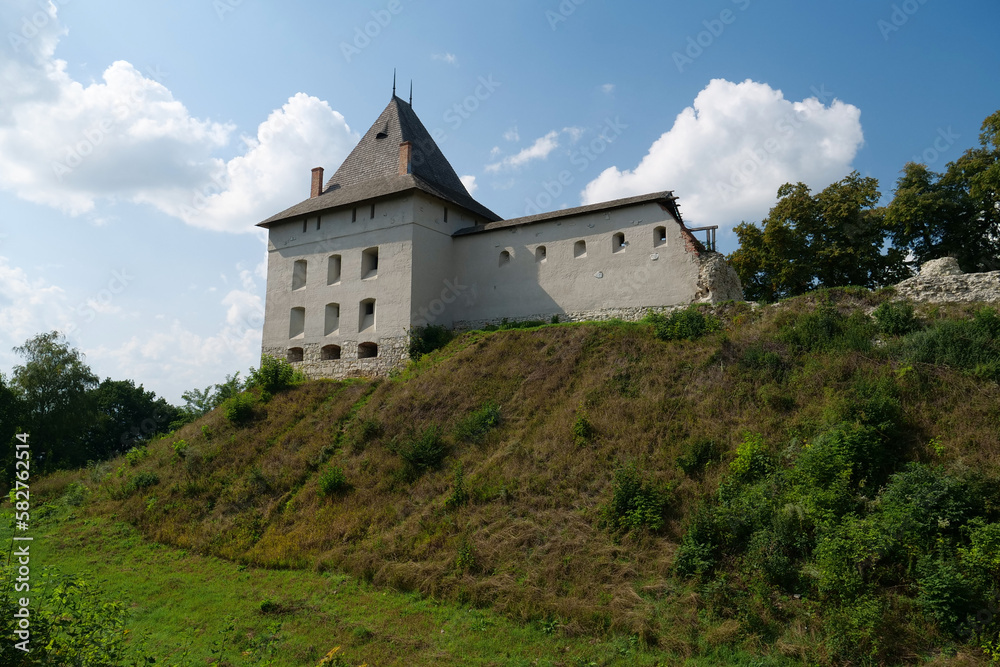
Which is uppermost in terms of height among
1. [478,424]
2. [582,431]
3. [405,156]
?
[405,156]

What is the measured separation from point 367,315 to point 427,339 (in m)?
2.76

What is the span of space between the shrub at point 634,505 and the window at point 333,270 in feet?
50.1

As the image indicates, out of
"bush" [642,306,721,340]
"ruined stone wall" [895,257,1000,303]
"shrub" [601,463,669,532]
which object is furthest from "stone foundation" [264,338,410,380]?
"ruined stone wall" [895,257,1000,303]

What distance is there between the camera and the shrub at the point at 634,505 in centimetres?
1102

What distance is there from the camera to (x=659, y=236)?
19.5 metres

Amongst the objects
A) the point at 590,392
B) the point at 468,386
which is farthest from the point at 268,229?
the point at 590,392

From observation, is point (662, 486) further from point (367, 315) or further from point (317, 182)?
point (317, 182)

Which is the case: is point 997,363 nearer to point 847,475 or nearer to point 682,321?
point 847,475

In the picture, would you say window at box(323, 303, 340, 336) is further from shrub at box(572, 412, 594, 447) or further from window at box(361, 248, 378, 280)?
shrub at box(572, 412, 594, 447)

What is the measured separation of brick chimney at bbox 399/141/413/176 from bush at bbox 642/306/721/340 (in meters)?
11.7

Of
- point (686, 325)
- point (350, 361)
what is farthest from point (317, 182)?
point (686, 325)

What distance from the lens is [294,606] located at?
11.2m

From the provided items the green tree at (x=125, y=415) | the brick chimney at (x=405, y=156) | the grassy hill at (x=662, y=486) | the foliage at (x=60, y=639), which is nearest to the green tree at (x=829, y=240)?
the grassy hill at (x=662, y=486)

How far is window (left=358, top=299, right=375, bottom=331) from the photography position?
2263 centimetres
